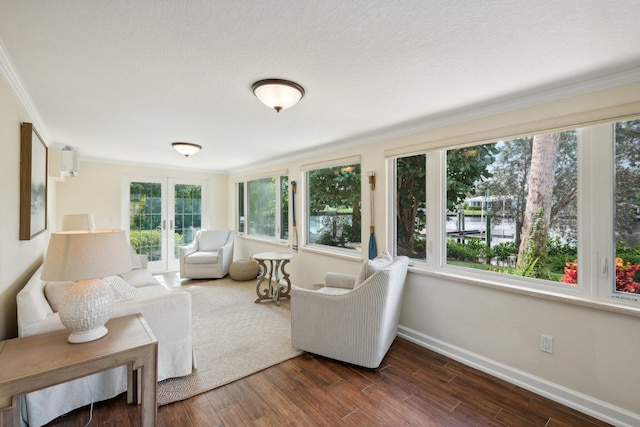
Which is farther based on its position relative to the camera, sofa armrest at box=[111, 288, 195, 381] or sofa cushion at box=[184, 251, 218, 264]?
sofa cushion at box=[184, 251, 218, 264]

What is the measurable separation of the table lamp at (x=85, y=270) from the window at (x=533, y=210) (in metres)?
2.61

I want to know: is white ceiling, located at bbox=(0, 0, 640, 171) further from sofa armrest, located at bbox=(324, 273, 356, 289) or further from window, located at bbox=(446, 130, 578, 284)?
sofa armrest, located at bbox=(324, 273, 356, 289)

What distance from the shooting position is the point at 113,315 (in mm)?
1913

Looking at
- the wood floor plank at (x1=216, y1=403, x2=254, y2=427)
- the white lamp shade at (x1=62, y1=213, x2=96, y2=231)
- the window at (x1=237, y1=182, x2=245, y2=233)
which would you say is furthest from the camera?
the window at (x1=237, y1=182, x2=245, y2=233)

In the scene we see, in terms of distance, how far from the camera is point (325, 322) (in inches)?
98.3

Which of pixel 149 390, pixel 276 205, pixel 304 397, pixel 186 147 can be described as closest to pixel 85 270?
pixel 149 390

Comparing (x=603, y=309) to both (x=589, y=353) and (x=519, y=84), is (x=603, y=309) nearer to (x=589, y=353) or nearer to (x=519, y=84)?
(x=589, y=353)

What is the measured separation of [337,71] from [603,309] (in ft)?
7.68

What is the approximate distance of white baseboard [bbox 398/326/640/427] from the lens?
182 centimetres

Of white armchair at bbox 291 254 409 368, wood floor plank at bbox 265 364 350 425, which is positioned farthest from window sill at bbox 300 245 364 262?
wood floor plank at bbox 265 364 350 425

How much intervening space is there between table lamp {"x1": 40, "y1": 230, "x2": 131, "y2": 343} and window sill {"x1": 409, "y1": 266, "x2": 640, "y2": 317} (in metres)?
2.53

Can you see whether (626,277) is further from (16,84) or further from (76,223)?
(76,223)

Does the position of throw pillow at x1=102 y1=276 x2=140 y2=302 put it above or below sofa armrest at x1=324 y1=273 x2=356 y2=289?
above

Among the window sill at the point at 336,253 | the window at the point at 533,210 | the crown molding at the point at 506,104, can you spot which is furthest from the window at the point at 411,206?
the window sill at the point at 336,253
